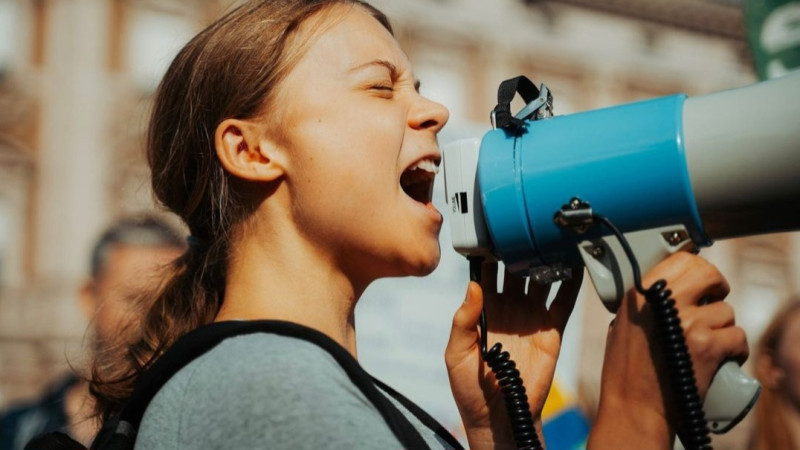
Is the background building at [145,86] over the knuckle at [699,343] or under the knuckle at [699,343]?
over

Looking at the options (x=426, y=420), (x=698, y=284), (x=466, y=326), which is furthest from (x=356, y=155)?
(x=698, y=284)

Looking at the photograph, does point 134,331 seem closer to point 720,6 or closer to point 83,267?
point 83,267

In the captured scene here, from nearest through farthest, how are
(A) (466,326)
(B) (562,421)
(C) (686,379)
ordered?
(C) (686,379), (A) (466,326), (B) (562,421)

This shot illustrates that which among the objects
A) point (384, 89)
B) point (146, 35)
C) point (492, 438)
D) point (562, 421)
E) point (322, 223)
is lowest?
point (562, 421)

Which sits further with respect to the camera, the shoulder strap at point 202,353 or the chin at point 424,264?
the chin at point 424,264

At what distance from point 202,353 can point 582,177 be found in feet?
1.91

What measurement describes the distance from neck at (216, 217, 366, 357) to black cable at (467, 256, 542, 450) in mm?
222

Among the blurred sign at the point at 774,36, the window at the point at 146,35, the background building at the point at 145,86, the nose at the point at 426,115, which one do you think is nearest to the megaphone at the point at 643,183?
the nose at the point at 426,115

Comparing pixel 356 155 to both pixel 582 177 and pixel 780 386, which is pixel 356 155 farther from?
pixel 780 386

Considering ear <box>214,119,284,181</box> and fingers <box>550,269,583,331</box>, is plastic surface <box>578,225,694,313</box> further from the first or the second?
ear <box>214,119,284,181</box>

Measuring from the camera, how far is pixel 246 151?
1.71 meters

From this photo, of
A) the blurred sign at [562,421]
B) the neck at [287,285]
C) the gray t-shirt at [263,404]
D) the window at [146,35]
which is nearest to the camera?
the gray t-shirt at [263,404]

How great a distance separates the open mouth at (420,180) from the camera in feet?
5.68

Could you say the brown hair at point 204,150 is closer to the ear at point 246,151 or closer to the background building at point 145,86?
the ear at point 246,151
